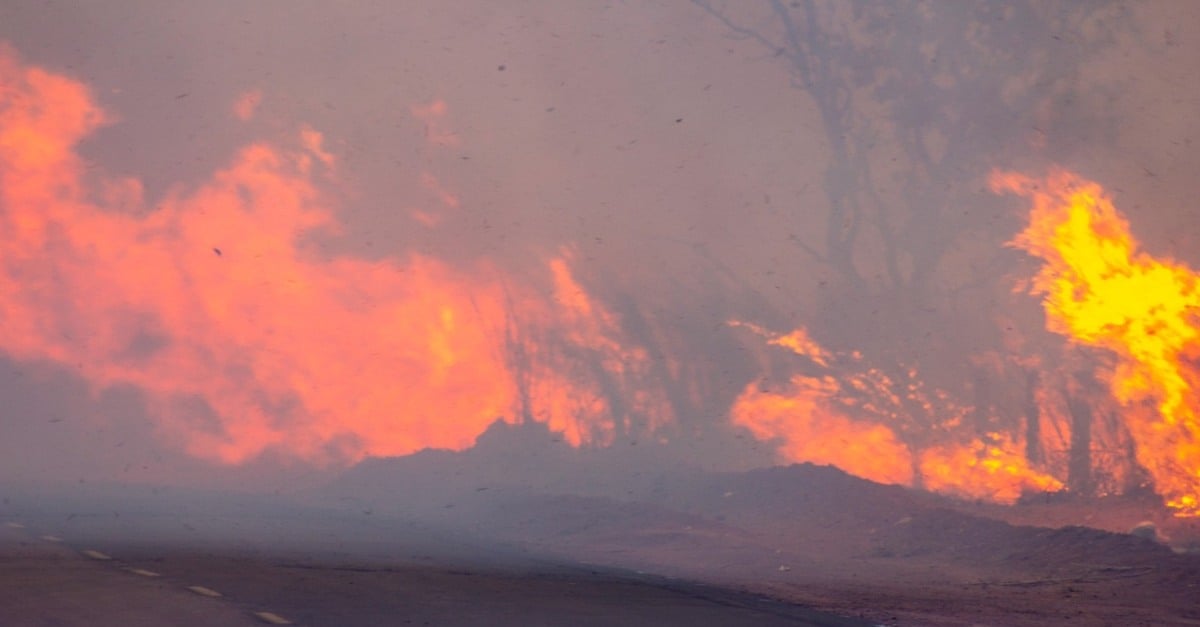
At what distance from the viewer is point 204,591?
14.4m

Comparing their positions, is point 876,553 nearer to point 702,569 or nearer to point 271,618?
point 702,569

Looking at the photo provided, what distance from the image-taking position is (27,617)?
11.3m

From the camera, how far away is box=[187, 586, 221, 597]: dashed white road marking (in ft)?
46.0

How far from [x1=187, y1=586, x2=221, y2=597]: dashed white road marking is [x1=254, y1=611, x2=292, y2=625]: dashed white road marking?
1.87 meters

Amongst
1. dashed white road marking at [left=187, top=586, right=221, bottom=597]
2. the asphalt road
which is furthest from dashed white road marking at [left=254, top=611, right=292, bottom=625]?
dashed white road marking at [left=187, top=586, right=221, bottom=597]

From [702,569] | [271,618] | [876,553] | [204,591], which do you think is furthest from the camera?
[876,553]

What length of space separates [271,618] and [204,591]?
2.83 meters

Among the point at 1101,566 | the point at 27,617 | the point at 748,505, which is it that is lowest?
the point at 27,617

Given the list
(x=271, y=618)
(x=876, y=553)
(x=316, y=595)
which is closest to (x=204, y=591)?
(x=316, y=595)

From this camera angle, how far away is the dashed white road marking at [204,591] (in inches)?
552

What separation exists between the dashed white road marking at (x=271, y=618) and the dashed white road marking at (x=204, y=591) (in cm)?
187

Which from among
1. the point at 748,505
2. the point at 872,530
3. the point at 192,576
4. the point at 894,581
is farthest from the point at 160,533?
the point at 748,505

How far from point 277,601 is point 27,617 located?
3.02 metres

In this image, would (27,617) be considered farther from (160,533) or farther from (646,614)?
(160,533)
